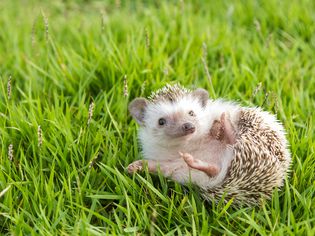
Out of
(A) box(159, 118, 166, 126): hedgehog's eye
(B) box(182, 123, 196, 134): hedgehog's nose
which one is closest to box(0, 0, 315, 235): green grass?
(A) box(159, 118, 166, 126): hedgehog's eye

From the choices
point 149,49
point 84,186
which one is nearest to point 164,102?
point 84,186

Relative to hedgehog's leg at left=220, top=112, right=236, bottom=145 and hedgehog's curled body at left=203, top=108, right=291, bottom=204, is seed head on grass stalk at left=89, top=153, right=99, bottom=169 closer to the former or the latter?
hedgehog's curled body at left=203, top=108, right=291, bottom=204

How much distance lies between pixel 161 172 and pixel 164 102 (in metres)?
0.53

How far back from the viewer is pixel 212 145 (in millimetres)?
3496

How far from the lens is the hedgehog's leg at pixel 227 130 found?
3449 millimetres

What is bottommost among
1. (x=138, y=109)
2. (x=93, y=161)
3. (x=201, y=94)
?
A: (x=93, y=161)

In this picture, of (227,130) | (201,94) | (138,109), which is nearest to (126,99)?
(138,109)

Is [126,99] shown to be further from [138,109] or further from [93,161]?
[93,161]

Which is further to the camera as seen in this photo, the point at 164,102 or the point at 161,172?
the point at 164,102

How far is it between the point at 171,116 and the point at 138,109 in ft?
0.94

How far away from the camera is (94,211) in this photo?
329 cm

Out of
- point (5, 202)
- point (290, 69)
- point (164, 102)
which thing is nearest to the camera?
point (5, 202)

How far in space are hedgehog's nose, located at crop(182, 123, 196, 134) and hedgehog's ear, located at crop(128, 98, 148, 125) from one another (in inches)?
18.5

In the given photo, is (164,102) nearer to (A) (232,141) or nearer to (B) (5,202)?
(A) (232,141)
